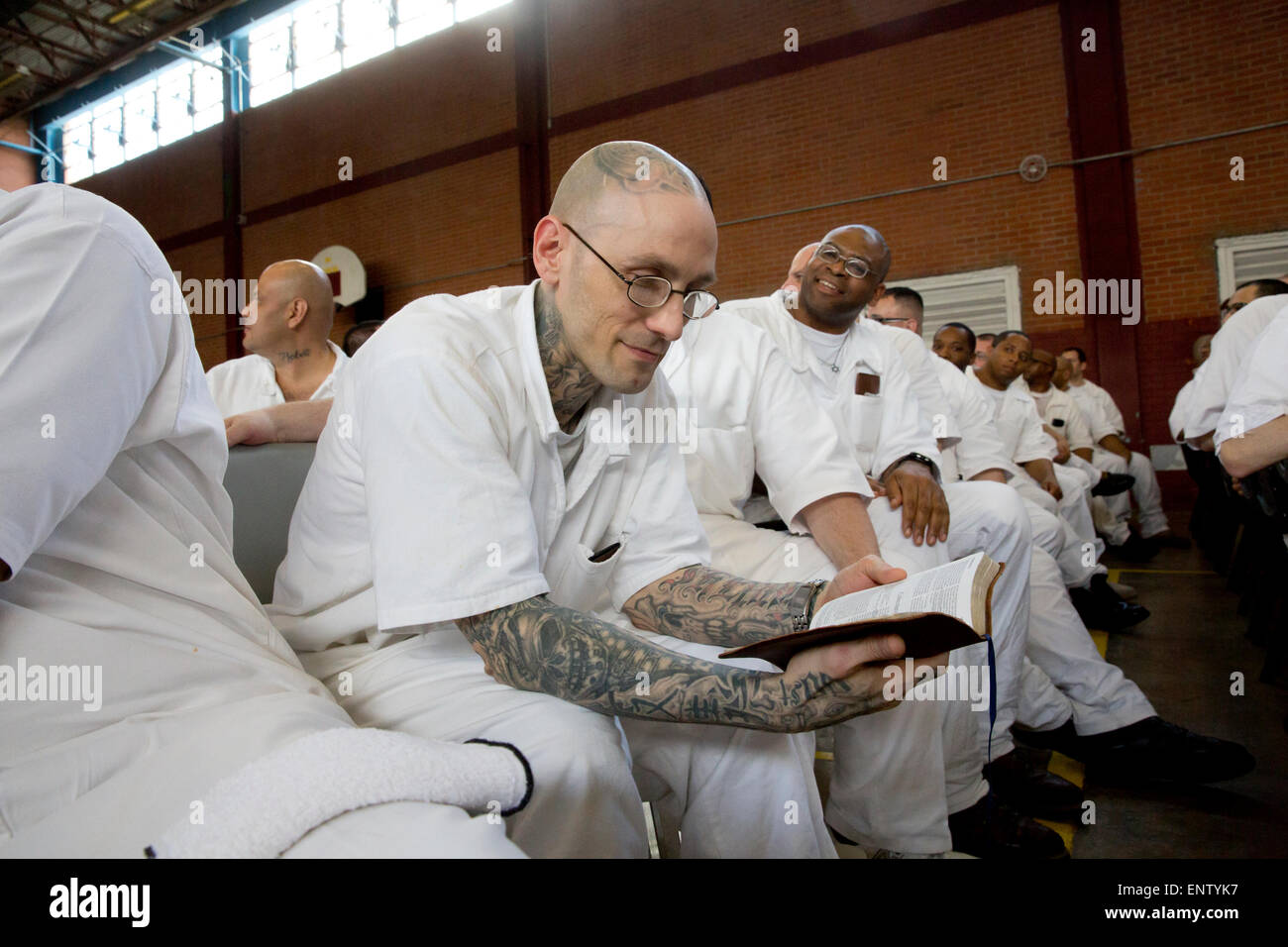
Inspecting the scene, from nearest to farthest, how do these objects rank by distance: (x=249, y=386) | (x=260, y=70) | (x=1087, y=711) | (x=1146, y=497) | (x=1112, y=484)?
(x=1087, y=711) < (x=249, y=386) < (x=1112, y=484) < (x=1146, y=497) < (x=260, y=70)

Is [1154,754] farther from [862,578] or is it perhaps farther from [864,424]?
[862,578]

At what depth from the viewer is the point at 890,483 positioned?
8.54 ft

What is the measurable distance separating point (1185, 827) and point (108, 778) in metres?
2.42

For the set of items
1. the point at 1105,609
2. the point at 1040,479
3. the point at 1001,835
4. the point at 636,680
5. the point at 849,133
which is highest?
the point at 849,133

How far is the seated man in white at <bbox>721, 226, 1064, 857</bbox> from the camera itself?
196 cm

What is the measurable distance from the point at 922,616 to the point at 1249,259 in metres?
8.34

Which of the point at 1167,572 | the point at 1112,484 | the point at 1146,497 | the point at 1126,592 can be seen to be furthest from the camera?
the point at 1146,497

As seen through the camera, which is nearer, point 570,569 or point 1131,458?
point 570,569

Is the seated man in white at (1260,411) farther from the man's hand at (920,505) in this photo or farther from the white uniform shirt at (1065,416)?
the white uniform shirt at (1065,416)

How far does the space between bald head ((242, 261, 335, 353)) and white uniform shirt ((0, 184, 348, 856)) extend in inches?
96.6

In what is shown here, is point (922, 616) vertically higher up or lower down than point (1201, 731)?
higher up

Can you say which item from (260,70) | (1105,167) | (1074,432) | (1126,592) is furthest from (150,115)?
(1126,592)
